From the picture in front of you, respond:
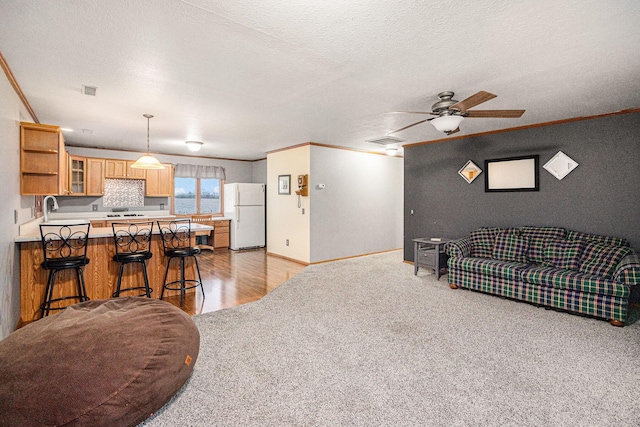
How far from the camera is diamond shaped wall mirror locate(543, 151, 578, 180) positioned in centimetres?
444

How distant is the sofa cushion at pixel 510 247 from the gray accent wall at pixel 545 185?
0.45m

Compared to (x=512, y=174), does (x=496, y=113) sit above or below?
above

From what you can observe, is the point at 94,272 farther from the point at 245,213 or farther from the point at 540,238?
the point at 540,238

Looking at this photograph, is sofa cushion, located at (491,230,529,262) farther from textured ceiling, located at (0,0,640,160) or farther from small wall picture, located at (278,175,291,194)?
small wall picture, located at (278,175,291,194)

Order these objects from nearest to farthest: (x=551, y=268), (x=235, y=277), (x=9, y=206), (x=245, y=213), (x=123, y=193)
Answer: (x=9, y=206), (x=551, y=268), (x=235, y=277), (x=123, y=193), (x=245, y=213)

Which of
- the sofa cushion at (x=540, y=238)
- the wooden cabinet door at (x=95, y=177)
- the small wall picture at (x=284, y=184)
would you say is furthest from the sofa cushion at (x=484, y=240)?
the wooden cabinet door at (x=95, y=177)

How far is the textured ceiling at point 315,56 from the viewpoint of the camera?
197cm

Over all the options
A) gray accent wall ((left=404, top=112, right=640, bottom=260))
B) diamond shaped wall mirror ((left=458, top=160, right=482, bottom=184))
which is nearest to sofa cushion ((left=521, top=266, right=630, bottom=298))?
gray accent wall ((left=404, top=112, right=640, bottom=260))

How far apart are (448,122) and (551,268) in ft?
7.86

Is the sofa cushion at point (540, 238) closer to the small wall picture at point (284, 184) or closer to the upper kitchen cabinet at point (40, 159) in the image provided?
the small wall picture at point (284, 184)

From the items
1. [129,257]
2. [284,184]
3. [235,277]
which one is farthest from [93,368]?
[284,184]

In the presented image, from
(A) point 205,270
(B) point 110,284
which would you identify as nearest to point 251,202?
(A) point 205,270

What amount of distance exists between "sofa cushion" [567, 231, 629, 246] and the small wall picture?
479 cm

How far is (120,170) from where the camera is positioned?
7.07m
